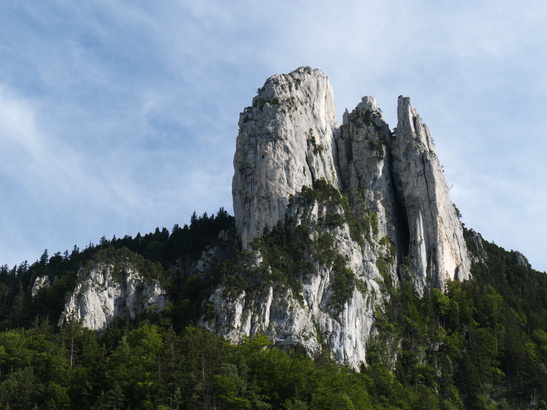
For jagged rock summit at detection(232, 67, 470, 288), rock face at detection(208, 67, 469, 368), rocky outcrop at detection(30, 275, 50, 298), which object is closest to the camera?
rock face at detection(208, 67, 469, 368)

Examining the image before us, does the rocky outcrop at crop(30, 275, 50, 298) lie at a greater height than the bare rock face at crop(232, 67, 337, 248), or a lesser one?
lesser

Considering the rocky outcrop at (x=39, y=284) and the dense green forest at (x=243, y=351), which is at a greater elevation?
the rocky outcrop at (x=39, y=284)

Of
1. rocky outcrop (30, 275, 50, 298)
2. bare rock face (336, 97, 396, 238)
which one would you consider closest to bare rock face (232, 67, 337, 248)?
bare rock face (336, 97, 396, 238)

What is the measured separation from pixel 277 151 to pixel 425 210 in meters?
24.2

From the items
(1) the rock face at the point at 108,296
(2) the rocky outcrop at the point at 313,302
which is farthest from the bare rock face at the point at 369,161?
(1) the rock face at the point at 108,296

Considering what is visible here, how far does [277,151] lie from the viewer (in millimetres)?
127000

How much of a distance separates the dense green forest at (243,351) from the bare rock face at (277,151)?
829cm

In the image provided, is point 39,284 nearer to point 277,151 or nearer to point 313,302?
point 277,151

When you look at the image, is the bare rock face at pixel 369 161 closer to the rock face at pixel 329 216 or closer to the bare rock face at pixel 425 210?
the rock face at pixel 329 216

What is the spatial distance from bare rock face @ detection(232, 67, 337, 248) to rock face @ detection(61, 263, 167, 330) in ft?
47.4

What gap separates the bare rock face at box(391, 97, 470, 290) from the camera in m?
131

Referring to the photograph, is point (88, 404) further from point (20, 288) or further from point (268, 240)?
point (20, 288)

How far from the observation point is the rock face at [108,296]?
386 feet

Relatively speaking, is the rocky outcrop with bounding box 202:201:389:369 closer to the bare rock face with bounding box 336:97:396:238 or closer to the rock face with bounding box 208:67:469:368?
the rock face with bounding box 208:67:469:368
